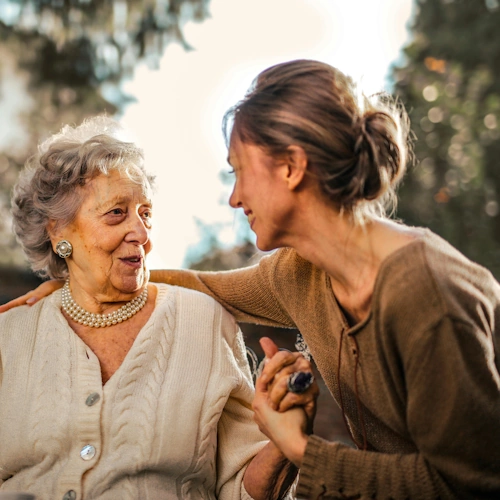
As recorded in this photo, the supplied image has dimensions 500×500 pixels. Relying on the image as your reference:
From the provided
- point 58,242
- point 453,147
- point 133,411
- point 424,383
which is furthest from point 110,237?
point 453,147

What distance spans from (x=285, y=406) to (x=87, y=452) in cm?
71

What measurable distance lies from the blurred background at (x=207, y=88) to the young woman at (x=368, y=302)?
295cm

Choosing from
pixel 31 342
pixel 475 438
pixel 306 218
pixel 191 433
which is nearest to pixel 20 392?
pixel 31 342

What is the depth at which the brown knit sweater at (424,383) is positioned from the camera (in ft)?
5.51

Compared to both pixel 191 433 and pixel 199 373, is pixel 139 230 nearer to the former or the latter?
pixel 199 373

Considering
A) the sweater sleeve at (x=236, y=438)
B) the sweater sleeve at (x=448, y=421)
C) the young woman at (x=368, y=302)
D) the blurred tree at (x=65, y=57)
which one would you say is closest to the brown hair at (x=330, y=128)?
the young woman at (x=368, y=302)

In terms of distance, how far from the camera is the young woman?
1.69 m

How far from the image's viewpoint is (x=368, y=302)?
192 centimetres

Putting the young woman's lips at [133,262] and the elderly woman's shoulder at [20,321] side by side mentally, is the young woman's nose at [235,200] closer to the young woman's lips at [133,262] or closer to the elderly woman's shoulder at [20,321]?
the young woman's lips at [133,262]

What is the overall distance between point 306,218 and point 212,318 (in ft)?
2.27

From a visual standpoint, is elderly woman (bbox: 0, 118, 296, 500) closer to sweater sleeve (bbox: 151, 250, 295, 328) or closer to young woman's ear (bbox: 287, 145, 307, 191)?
sweater sleeve (bbox: 151, 250, 295, 328)

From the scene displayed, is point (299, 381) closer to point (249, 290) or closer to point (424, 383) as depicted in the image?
point (424, 383)

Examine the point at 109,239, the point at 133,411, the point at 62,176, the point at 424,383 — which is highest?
the point at 62,176

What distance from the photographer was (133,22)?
5609 millimetres
